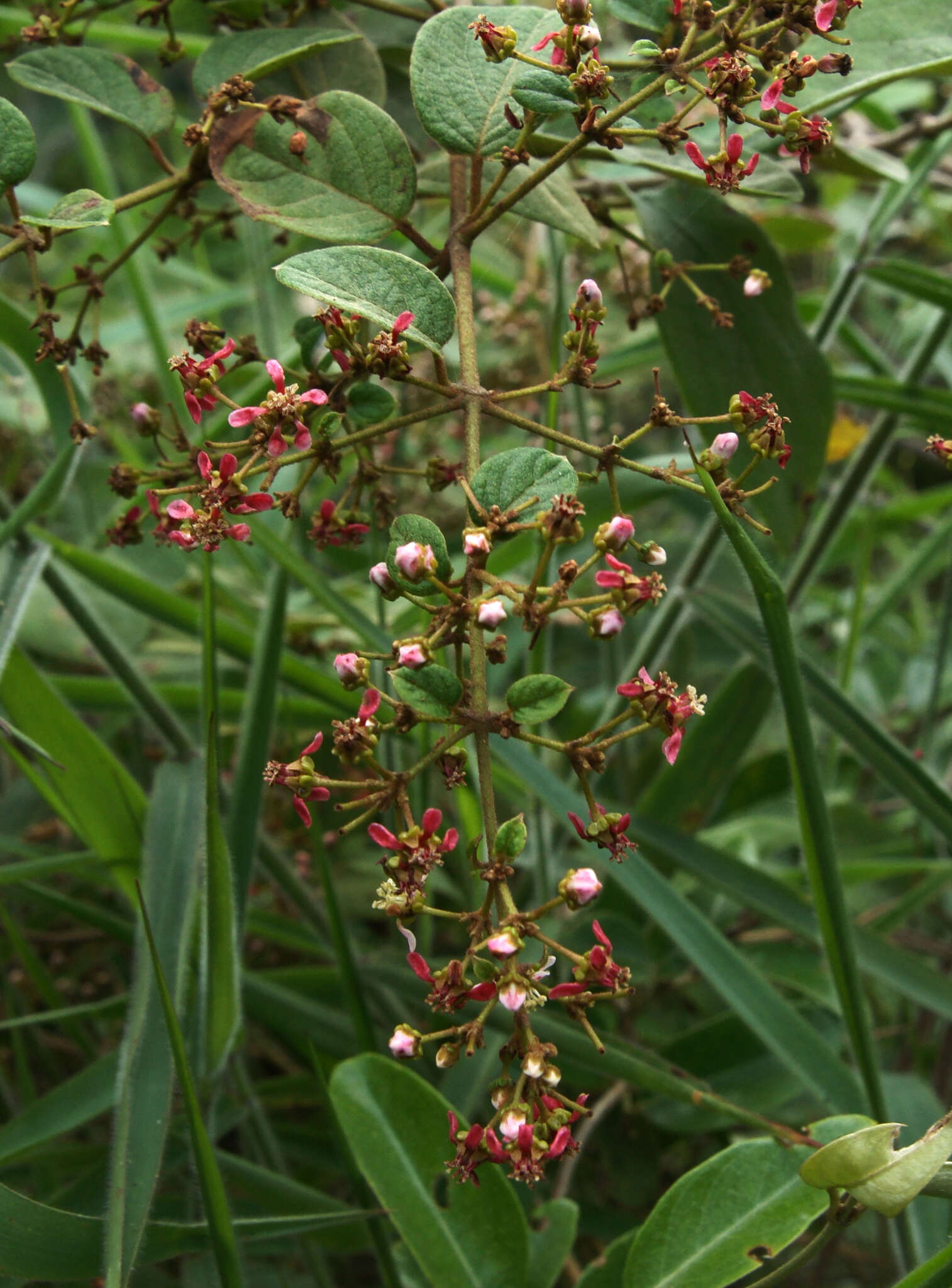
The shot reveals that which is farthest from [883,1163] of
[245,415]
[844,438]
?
[844,438]

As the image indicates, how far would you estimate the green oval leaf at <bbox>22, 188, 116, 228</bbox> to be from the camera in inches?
15.5

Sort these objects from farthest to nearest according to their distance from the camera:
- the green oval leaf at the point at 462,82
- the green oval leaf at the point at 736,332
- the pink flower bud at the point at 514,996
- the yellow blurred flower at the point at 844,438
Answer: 1. the yellow blurred flower at the point at 844,438
2. the green oval leaf at the point at 736,332
3. the green oval leaf at the point at 462,82
4. the pink flower bud at the point at 514,996

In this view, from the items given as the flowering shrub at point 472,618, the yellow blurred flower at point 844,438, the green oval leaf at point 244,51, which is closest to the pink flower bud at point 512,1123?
the flowering shrub at point 472,618

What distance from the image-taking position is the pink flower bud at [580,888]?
32 centimetres

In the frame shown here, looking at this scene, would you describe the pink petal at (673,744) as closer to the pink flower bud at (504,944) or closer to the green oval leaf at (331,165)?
the pink flower bud at (504,944)

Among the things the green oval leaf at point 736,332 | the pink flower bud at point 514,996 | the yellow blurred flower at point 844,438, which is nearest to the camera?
the pink flower bud at point 514,996

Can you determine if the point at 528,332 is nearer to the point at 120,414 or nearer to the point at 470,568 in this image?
the point at 120,414

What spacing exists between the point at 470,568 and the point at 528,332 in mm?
855

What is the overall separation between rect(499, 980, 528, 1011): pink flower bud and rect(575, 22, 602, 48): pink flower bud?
0.31 meters

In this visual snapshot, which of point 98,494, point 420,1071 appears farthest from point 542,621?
point 98,494

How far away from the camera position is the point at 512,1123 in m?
0.33

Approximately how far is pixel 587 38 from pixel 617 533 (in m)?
0.18

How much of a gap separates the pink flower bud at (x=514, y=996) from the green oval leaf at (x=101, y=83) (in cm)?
41

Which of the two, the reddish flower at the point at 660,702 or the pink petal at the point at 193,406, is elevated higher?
the pink petal at the point at 193,406
